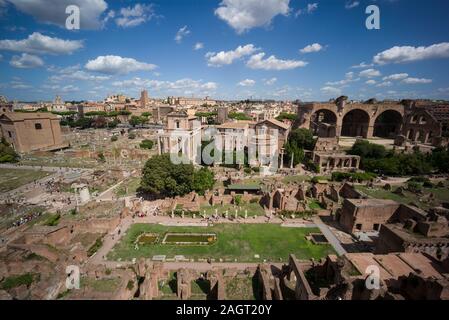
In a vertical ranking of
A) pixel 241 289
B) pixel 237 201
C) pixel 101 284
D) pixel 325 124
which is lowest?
pixel 241 289

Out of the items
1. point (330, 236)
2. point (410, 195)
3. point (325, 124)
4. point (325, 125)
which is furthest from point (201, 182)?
point (325, 124)

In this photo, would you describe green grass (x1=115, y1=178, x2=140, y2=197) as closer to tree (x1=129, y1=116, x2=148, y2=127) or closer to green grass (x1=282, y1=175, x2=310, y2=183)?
green grass (x1=282, y1=175, x2=310, y2=183)

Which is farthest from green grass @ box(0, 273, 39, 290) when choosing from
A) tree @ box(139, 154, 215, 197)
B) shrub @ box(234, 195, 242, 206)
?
shrub @ box(234, 195, 242, 206)

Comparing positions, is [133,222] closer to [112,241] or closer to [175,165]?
[112,241]

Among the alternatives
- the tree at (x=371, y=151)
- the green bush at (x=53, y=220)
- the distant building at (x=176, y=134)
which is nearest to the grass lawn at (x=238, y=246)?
the green bush at (x=53, y=220)

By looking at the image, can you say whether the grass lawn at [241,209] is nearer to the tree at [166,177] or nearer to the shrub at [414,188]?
the tree at [166,177]

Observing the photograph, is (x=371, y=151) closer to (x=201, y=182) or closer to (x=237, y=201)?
(x=237, y=201)
